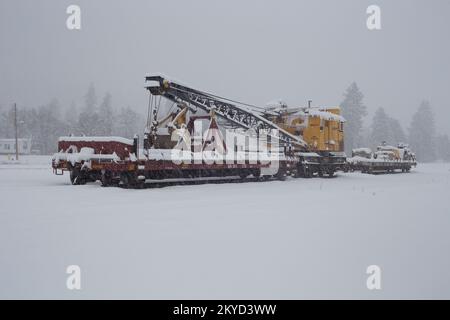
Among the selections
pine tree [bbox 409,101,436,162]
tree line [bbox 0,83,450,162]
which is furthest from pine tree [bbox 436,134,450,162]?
pine tree [bbox 409,101,436,162]

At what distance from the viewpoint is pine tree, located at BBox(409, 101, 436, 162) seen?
75438mm

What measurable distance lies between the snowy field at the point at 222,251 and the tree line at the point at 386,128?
5564cm

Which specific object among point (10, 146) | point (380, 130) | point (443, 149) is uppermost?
point (380, 130)

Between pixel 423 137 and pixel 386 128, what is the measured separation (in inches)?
445

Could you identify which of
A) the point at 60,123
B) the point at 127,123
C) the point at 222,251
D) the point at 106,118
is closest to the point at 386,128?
the point at 127,123

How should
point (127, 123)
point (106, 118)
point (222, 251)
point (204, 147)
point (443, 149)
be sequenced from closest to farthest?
point (222, 251) < point (204, 147) < point (106, 118) < point (127, 123) < point (443, 149)

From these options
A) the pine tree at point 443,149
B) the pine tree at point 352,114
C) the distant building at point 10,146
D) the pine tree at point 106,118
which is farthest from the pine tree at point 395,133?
the distant building at point 10,146

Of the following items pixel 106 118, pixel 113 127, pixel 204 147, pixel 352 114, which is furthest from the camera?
pixel 113 127

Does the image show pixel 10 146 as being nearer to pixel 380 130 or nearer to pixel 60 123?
pixel 60 123

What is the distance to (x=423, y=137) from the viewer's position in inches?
2970

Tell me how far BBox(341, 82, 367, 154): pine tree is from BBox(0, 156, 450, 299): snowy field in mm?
54555

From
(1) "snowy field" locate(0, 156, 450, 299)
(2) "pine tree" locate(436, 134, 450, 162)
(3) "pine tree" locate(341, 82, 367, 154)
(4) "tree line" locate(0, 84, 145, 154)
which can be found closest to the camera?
(1) "snowy field" locate(0, 156, 450, 299)

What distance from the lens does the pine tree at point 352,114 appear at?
60594mm

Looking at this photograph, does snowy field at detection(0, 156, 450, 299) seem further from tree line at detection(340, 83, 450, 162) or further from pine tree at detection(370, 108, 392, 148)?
pine tree at detection(370, 108, 392, 148)
